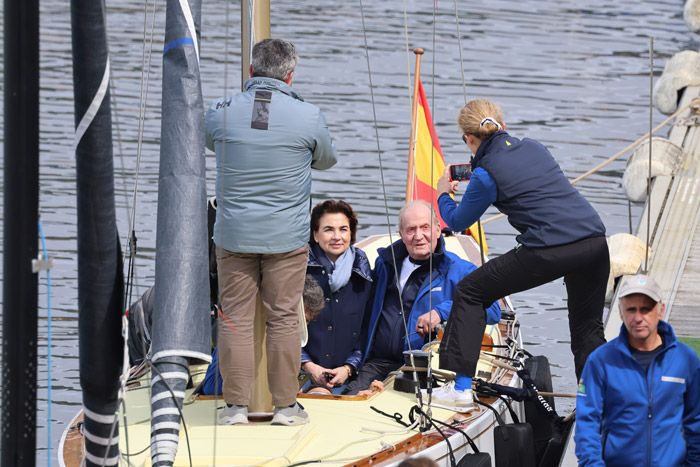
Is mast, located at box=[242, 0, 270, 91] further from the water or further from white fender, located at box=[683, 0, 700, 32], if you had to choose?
white fender, located at box=[683, 0, 700, 32]

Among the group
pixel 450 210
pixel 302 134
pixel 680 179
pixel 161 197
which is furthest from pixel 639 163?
pixel 161 197

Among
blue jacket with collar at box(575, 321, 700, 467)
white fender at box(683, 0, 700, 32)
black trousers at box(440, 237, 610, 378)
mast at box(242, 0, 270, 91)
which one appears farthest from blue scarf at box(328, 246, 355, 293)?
white fender at box(683, 0, 700, 32)

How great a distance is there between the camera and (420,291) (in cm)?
728

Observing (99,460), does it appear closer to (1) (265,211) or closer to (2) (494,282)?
(1) (265,211)

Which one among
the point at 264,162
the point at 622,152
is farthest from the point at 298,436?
the point at 622,152

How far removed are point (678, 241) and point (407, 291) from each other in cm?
560

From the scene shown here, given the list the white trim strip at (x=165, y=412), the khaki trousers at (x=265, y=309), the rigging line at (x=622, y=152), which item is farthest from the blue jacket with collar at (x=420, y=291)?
the rigging line at (x=622, y=152)

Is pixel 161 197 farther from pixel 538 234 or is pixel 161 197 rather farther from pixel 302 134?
pixel 538 234

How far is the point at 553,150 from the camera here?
19797 mm

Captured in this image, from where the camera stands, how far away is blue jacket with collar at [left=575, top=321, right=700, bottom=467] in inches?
209

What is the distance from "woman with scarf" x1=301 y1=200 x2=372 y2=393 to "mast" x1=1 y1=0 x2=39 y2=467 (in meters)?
3.45

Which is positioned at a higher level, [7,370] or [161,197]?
[161,197]

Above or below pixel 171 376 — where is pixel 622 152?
above

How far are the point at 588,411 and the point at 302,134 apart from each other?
167 cm
